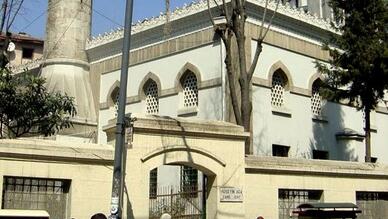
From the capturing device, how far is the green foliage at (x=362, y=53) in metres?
19.0

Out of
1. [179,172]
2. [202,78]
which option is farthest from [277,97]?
[179,172]

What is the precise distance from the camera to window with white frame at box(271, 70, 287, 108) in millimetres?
23453

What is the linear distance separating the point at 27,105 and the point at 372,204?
10703 mm

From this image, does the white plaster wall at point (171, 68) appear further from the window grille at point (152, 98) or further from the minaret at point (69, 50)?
the minaret at point (69, 50)

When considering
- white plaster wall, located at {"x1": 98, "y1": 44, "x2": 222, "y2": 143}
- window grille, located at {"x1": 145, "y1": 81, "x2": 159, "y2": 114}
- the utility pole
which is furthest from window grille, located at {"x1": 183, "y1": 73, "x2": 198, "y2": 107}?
the utility pole

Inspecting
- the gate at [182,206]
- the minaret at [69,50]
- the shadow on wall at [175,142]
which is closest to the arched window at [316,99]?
the minaret at [69,50]

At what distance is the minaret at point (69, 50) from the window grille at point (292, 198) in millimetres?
13895

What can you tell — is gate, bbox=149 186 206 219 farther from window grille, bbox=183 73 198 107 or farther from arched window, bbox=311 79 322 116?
arched window, bbox=311 79 322 116

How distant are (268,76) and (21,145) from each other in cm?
1349

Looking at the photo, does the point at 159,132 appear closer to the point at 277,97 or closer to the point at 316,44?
the point at 277,97

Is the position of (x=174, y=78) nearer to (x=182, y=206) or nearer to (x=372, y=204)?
(x=182, y=206)

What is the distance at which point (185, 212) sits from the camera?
15.2m

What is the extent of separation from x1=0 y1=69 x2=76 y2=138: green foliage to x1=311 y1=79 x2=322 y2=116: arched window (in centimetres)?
1156

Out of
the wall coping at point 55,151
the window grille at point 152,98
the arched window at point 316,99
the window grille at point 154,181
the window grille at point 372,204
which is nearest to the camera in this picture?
the wall coping at point 55,151
